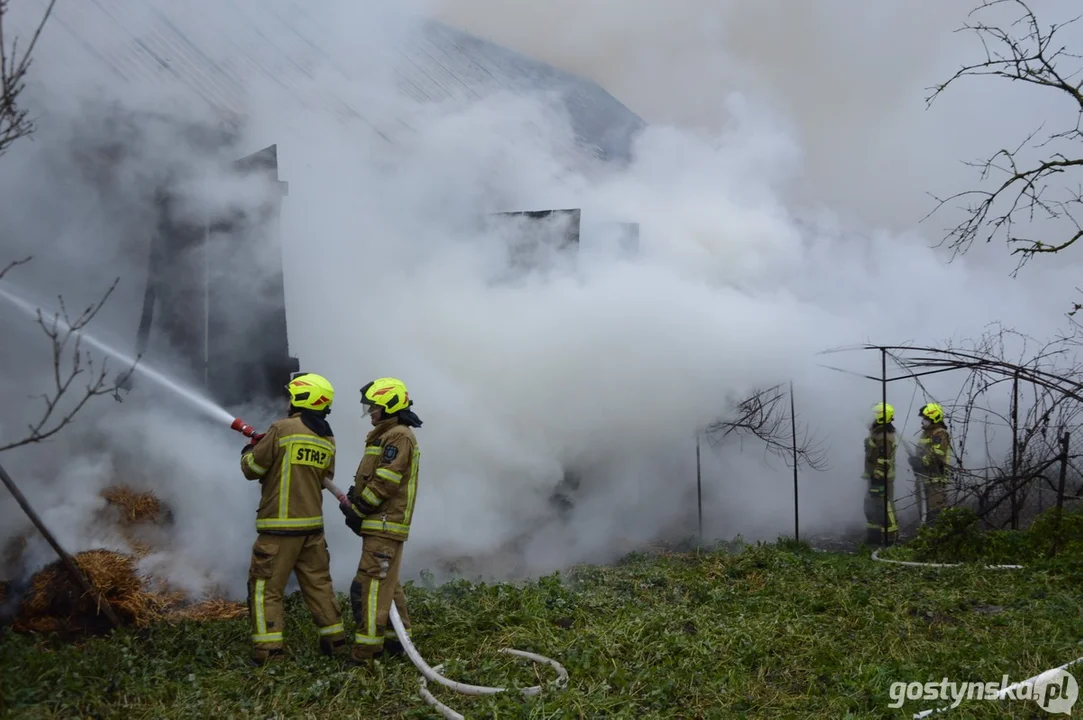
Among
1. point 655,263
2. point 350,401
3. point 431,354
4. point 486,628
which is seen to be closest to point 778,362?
point 655,263

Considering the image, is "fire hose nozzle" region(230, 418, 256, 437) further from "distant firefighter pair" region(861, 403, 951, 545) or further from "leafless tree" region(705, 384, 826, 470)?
"distant firefighter pair" region(861, 403, 951, 545)

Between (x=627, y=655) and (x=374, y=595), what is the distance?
158cm

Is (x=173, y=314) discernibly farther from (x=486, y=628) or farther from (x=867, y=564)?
(x=867, y=564)

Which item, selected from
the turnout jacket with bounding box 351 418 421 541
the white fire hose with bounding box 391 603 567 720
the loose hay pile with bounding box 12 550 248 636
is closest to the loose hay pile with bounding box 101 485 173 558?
the loose hay pile with bounding box 12 550 248 636

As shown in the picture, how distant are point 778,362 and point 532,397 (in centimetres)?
327

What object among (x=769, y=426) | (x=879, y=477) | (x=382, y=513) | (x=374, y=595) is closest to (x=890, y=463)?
(x=879, y=477)

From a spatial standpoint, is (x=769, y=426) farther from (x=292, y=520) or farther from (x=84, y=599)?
(x=84, y=599)

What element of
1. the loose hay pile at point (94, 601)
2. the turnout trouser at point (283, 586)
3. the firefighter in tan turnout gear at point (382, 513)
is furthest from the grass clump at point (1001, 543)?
the loose hay pile at point (94, 601)

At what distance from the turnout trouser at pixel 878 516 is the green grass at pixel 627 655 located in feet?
10.7

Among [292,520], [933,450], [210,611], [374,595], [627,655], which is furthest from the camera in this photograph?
[933,450]

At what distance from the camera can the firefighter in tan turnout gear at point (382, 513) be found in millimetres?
5430

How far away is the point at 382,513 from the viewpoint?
5.61 m

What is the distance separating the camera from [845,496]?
13789 millimetres

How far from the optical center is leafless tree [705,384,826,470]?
34.2 feet
